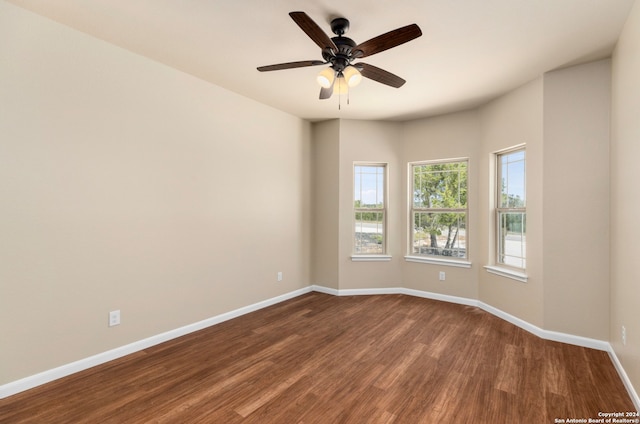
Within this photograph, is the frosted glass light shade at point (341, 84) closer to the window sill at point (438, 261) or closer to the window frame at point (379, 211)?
the window frame at point (379, 211)

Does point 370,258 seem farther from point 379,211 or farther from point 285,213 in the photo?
point 285,213

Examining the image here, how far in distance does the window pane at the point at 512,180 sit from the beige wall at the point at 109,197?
317 centimetres

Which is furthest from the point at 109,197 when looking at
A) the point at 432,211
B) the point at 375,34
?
the point at 432,211

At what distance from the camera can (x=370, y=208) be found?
198 inches

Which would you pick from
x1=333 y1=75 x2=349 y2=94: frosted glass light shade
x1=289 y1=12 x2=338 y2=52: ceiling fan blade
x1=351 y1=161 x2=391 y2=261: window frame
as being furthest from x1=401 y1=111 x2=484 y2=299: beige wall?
x1=289 y1=12 x2=338 y2=52: ceiling fan blade

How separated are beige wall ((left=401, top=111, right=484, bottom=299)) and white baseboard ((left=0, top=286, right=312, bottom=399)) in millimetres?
2548

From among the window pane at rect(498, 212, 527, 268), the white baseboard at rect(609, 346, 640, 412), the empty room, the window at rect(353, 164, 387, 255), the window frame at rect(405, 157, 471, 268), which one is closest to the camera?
the white baseboard at rect(609, 346, 640, 412)

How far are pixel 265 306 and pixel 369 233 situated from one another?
77.6 inches

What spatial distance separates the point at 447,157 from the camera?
455 centimetres

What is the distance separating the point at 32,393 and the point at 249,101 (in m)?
3.44

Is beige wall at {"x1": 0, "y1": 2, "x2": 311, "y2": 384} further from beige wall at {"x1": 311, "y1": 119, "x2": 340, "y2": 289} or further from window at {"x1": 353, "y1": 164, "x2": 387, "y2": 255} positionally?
window at {"x1": 353, "y1": 164, "x2": 387, "y2": 255}

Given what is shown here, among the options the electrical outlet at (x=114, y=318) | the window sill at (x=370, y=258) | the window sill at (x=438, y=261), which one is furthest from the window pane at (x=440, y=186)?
the electrical outlet at (x=114, y=318)

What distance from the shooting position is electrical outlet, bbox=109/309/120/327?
2736 millimetres

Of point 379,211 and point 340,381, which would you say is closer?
point 340,381
